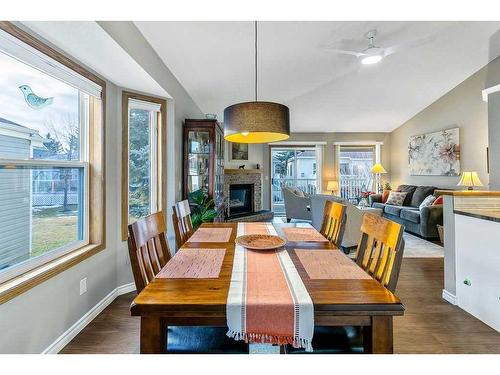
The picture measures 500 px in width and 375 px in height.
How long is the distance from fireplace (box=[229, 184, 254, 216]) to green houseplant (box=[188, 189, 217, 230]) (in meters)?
2.75

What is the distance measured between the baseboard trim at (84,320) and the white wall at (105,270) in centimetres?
3

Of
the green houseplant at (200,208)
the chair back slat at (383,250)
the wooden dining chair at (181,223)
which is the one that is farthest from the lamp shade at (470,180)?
the wooden dining chair at (181,223)

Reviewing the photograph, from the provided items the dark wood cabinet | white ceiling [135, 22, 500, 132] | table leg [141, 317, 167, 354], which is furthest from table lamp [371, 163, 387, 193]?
table leg [141, 317, 167, 354]

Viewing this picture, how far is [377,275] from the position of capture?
138cm

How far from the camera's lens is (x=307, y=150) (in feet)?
25.3

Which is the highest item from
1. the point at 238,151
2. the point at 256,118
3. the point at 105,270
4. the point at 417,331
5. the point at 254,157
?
the point at 238,151

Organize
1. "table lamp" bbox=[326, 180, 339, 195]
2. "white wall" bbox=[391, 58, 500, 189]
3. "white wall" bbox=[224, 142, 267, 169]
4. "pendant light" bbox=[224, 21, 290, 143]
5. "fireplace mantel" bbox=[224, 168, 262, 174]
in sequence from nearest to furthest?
"pendant light" bbox=[224, 21, 290, 143], "white wall" bbox=[391, 58, 500, 189], "fireplace mantel" bbox=[224, 168, 262, 174], "table lamp" bbox=[326, 180, 339, 195], "white wall" bbox=[224, 142, 267, 169]

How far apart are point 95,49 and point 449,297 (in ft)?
12.0

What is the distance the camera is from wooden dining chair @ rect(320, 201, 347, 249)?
212 cm

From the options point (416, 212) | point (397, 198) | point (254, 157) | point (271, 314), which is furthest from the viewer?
point (254, 157)

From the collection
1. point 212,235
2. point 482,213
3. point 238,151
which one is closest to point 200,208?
point 212,235

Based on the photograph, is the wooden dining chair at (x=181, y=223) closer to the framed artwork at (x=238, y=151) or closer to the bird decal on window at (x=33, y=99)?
the bird decal on window at (x=33, y=99)

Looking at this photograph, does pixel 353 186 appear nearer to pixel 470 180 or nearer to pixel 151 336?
pixel 470 180

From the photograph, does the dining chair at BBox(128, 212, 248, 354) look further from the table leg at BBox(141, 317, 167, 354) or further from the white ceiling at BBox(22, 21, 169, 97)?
the white ceiling at BBox(22, 21, 169, 97)
